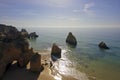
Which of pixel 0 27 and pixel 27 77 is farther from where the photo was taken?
pixel 0 27

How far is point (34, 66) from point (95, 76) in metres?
12.7

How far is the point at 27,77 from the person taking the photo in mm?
21969

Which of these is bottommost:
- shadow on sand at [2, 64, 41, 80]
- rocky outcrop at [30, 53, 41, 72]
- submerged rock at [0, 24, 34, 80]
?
shadow on sand at [2, 64, 41, 80]

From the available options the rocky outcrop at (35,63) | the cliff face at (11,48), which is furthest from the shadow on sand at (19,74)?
the cliff face at (11,48)

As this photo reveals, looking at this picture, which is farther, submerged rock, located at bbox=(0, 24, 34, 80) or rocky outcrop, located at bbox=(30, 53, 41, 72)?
rocky outcrop, located at bbox=(30, 53, 41, 72)

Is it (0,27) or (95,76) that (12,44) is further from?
(95,76)

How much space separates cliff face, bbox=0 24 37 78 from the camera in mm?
21672

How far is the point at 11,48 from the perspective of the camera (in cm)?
2312

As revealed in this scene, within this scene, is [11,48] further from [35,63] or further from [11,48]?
[35,63]

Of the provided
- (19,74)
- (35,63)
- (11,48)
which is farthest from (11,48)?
(35,63)

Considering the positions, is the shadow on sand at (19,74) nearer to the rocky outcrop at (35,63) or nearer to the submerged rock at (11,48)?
the rocky outcrop at (35,63)

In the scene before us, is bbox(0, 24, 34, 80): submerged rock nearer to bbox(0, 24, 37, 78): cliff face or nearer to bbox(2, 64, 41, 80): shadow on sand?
bbox(0, 24, 37, 78): cliff face

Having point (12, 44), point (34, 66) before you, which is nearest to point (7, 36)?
point (12, 44)

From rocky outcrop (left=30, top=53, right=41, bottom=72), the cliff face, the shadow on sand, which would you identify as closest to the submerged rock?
the cliff face
